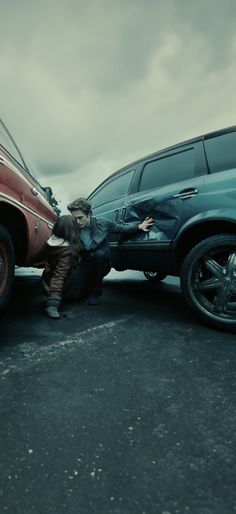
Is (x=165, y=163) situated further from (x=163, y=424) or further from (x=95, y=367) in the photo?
(x=163, y=424)

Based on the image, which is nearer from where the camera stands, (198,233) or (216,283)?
(216,283)

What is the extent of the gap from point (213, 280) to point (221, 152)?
1.04 m

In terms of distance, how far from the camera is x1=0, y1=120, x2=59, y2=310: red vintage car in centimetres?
247

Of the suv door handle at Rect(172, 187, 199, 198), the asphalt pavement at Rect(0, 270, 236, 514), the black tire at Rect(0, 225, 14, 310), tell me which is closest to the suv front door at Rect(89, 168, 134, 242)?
the suv door handle at Rect(172, 187, 199, 198)

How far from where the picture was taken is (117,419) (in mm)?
1482

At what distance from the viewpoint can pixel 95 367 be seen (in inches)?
77.5

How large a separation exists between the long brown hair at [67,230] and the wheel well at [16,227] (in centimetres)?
34

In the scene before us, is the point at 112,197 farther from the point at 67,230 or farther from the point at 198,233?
the point at 198,233

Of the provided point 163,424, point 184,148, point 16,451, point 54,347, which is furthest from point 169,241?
point 16,451

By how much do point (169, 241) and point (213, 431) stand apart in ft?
5.71

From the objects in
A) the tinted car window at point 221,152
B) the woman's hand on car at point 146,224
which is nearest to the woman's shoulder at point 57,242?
the woman's hand on car at point 146,224

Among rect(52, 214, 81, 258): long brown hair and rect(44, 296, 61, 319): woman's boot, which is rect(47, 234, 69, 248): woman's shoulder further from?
rect(44, 296, 61, 319): woman's boot

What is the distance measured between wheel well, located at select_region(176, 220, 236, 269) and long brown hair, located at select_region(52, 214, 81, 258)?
1000 mm

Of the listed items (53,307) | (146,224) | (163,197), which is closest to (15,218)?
(53,307)
